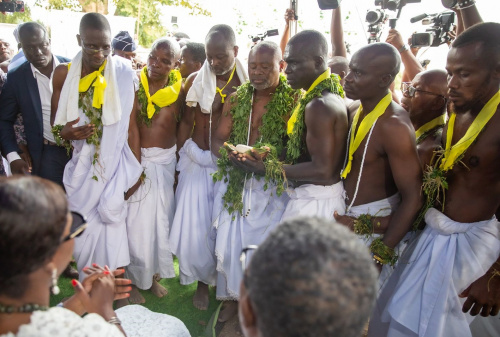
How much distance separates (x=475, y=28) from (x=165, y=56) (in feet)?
8.17

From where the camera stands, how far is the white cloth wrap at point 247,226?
3268 millimetres

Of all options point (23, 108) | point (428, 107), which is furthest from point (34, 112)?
point (428, 107)

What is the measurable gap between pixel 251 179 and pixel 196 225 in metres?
0.78

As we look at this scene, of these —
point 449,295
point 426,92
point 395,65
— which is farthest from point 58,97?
point 449,295

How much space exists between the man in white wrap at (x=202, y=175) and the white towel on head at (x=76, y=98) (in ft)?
2.13

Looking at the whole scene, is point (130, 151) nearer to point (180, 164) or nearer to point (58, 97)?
point (180, 164)

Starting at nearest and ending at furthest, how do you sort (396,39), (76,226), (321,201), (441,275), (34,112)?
(76,226), (441,275), (321,201), (34,112), (396,39)

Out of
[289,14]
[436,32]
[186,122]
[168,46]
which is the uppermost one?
[289,14]

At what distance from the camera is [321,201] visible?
285 cm

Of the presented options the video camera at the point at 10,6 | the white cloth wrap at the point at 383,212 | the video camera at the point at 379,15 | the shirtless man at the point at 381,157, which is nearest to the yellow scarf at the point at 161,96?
the shirtless man at the point at 381,157

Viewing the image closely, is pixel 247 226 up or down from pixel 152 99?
down

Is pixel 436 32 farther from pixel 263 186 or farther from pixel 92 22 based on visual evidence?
pixel 92 22

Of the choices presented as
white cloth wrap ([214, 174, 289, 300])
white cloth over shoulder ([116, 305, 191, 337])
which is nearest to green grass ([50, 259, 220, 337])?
white cloth wrap ([214, 174, 289, 300])

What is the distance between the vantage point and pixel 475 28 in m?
2.33
